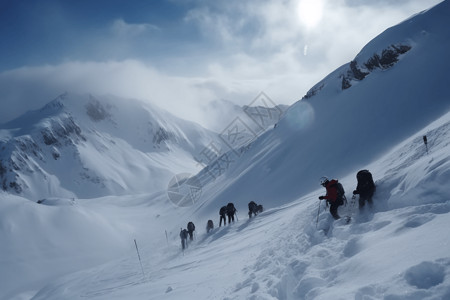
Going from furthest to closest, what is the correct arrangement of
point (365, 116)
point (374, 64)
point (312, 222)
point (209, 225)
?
point (374, 64) < point (365, 116) < point (209, 225) < point (312, 222)

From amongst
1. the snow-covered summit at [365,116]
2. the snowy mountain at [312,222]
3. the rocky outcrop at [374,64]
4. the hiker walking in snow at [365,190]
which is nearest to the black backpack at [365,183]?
A: the hiker walking in snow at [365,190]

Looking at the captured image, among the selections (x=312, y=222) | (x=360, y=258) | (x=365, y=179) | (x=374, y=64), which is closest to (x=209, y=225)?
(x=312, y=222)

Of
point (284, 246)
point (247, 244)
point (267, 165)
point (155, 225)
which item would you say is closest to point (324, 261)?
point (284, 246)

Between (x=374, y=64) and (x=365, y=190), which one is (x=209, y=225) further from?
(x=374, y=64)

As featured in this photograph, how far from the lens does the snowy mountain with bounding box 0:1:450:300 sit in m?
5.21

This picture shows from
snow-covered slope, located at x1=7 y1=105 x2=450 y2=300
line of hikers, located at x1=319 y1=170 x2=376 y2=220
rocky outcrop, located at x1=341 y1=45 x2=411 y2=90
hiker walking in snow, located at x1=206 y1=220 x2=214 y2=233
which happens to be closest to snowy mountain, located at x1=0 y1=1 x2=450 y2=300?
snow-covered slope, located at x1=7 y1=105 x2=450 y2=300

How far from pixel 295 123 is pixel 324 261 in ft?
145

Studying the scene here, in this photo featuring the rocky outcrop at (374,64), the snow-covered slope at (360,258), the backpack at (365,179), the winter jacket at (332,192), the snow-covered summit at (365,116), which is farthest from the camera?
the rocky outcrop at (374,64)

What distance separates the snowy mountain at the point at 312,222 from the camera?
521cm

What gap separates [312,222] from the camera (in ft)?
31.7

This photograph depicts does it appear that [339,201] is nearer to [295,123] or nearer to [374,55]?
[374,55]

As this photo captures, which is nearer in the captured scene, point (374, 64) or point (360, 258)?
point (360, 258)

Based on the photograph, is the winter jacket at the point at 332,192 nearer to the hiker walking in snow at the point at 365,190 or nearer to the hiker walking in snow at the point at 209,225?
the hiker walking in snow at the point at 365,190

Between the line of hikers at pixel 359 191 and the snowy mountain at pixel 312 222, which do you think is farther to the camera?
the line of hikers at pixel 359 191
